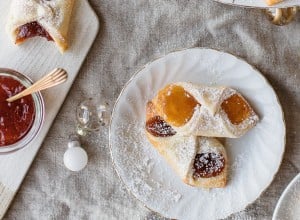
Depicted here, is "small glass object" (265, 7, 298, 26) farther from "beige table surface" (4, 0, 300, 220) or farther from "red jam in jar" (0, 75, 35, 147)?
"red jam in jar" (0, 75, 35, 147)

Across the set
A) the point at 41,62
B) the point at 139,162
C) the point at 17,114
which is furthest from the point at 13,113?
the point at 139,162

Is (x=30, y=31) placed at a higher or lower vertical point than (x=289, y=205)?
higher

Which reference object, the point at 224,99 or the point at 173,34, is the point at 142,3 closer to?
the point at 173,34

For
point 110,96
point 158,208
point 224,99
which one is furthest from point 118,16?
point 158,208

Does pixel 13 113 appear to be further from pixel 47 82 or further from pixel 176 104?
pixel 176 104

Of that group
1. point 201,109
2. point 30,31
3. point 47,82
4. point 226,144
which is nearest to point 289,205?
point 226,144

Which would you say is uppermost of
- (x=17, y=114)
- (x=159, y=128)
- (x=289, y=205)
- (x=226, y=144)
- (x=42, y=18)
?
(x=42, y=18)
